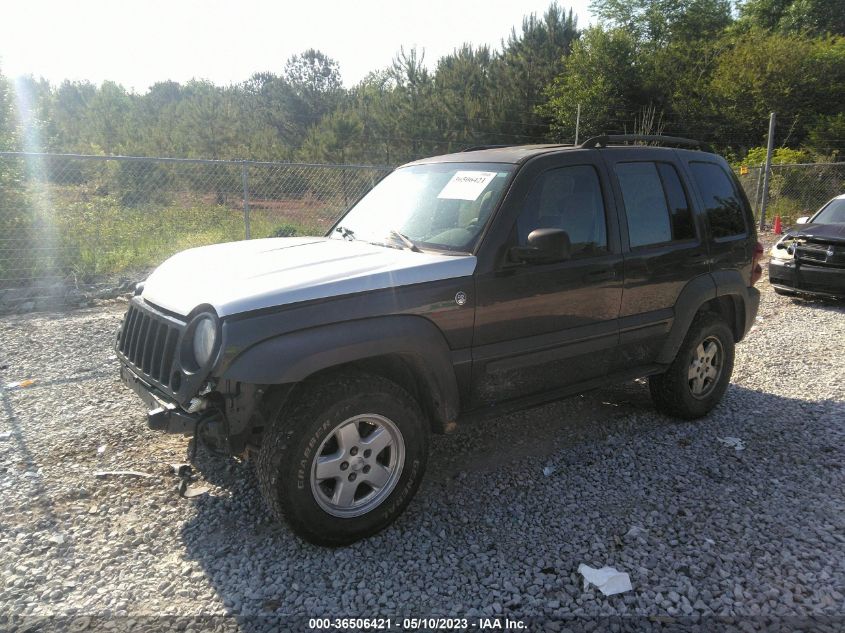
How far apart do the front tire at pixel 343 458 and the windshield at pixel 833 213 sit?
27.9 ft

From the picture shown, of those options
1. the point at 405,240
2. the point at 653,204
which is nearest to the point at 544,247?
the point at 405,240

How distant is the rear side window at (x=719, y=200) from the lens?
14.4 ft

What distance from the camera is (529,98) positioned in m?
33.5

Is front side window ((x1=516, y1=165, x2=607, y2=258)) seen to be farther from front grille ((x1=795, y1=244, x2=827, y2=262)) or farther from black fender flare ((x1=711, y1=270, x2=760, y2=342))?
front grille ((x1=795, y1=244, x2=827, y2=262))

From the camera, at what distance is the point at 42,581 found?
8.54ft

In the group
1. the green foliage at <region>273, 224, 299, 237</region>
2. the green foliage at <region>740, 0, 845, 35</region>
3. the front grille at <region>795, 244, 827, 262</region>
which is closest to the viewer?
the front grille at <region>795, 244, 827, 262</region>

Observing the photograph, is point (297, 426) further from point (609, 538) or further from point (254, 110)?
point (254, 110)

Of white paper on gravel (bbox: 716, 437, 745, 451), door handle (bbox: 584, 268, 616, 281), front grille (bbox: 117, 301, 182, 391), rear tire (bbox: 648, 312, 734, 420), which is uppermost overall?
door handle (bbox: 584, 268, 616, 281)

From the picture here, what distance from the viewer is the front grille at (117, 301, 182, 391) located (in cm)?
283

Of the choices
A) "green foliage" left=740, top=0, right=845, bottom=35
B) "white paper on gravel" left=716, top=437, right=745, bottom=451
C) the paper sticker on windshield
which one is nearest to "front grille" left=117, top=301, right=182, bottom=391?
the paper sticker on windshield

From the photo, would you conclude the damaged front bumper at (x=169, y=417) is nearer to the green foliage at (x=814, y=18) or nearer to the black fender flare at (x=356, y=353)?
the black fender flare at (x=356, y=353)

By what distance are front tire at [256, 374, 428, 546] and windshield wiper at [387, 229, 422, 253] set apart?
2.66ft

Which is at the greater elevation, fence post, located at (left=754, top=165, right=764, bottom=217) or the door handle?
fence post, located at (left=754, top=165, right=764, bottom=217)

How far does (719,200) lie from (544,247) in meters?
2.24
